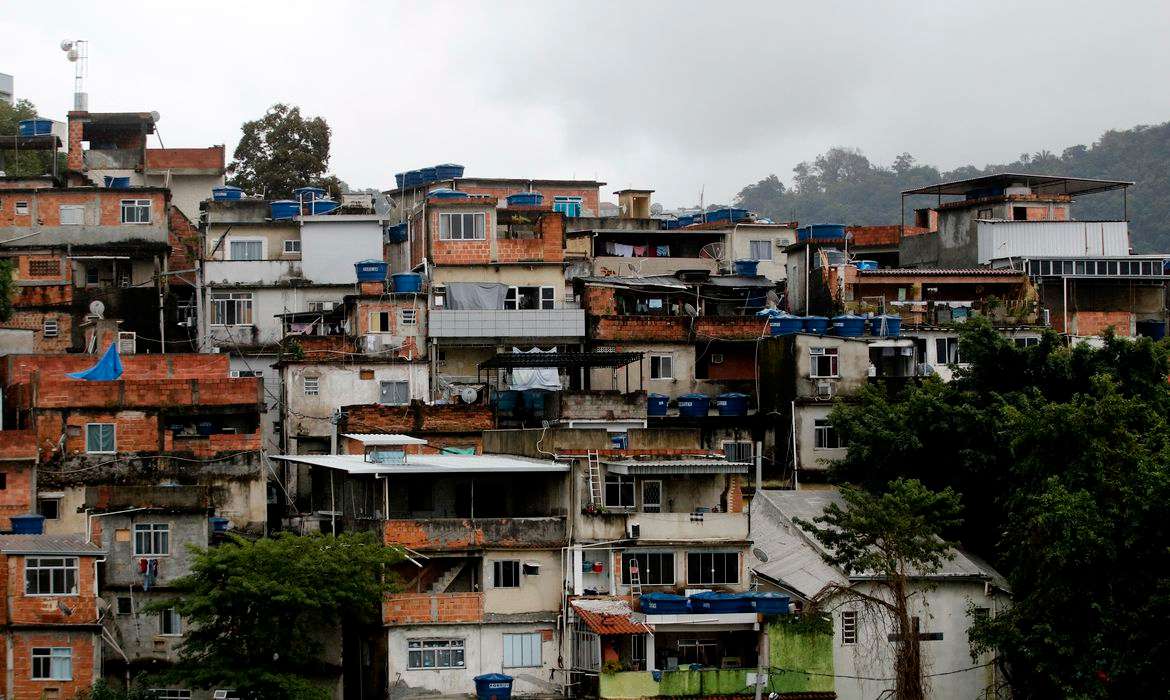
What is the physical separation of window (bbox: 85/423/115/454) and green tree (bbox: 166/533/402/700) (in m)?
7.64

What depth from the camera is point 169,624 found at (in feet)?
138

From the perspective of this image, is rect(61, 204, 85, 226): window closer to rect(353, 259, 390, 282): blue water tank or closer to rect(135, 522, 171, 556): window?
rect(353, 259, 390, 282): blue water tank

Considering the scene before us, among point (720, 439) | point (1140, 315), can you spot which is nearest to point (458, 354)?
point (720, 439)

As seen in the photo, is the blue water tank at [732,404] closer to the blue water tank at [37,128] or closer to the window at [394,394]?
the window at [394,394]

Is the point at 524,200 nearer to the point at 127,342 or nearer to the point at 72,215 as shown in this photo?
the point at 127,342

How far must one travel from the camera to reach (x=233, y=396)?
160ft

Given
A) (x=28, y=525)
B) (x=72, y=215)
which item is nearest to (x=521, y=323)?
(x=72, y=215)

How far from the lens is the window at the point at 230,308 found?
5872cm

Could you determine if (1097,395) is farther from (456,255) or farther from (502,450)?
(456,255)

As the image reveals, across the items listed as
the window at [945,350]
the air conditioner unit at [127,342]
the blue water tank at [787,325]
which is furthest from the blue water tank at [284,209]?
the window at [945,350]

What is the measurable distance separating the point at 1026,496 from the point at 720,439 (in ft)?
40.2

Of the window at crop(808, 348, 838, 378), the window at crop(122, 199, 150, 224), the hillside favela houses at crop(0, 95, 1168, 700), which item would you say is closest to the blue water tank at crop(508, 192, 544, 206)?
the hillside favela houses at crop(0, 95, 1168, 700)

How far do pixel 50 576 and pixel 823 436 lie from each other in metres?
21.3

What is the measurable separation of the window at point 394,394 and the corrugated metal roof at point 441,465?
248 inches
